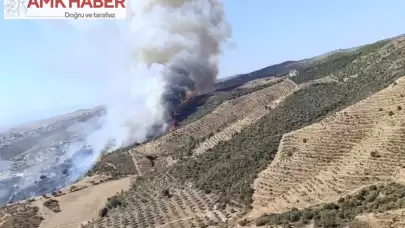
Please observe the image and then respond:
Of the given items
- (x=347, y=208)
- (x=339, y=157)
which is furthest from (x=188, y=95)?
(x=347, y=208)

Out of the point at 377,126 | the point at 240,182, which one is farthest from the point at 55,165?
the point at 377,126

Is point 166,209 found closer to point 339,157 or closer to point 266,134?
point 339,157

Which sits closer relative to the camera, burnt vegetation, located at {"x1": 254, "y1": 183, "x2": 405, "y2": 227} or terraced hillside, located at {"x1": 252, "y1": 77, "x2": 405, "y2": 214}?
burnt vegetation, located at {"x1": 254, "y1": 183, "x2": 405, "y2": 227}

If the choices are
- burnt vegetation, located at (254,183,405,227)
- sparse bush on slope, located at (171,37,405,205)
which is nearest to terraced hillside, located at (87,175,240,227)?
sparse bush on slope, located at (171,37,405,205)

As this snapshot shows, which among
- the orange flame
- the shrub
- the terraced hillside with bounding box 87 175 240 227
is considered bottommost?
the shrub

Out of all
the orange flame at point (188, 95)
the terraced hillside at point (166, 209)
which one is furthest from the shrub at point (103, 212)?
the orange flame at point (188, 95)

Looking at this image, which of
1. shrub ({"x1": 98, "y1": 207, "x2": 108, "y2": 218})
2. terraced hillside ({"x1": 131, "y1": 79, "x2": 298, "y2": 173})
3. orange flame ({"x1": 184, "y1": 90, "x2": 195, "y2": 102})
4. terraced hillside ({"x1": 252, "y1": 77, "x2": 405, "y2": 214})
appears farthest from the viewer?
orange flame ({"x1": 184, "y1": 90, "x2": 195, "y2": 102})

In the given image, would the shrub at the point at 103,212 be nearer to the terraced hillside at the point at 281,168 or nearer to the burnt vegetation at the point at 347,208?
the terraced hillside at the point at 281,168

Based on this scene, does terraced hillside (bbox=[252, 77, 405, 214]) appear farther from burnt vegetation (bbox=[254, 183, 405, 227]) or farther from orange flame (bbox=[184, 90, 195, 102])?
orange flame (bbox=[184, 90, 195, 102])

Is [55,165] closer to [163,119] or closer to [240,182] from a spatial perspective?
[163,119]

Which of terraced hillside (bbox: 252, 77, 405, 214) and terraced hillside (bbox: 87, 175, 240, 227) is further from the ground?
terraced hillside (bbox: 252, 77, 405, 214)
